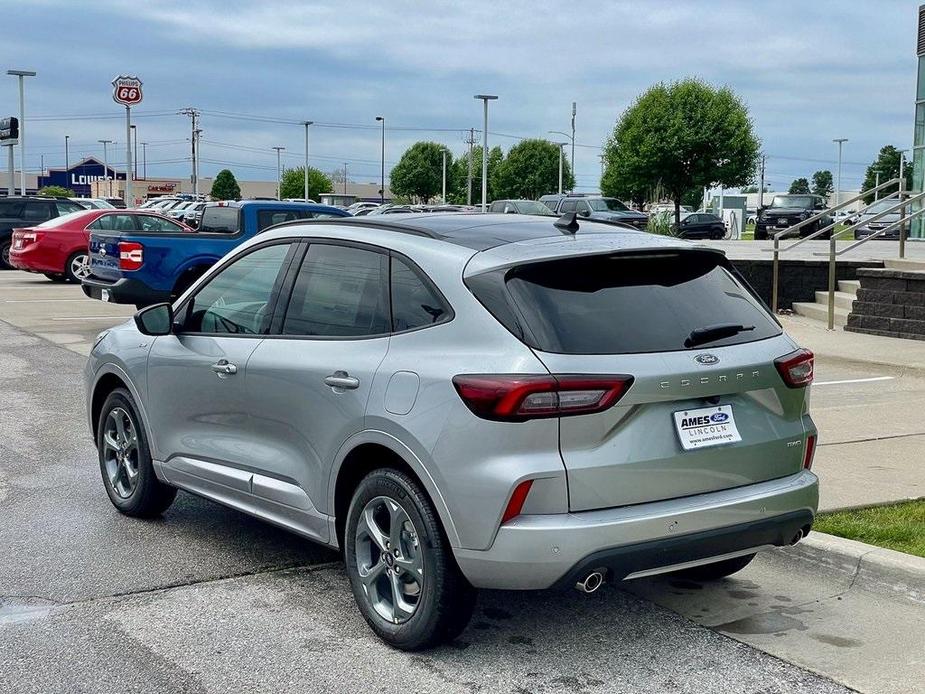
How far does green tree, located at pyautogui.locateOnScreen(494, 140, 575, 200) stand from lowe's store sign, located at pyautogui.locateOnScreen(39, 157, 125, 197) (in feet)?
206

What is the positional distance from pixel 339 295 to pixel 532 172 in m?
99.6

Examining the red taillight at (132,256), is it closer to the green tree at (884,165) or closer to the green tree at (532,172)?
the green tree at (532,172)

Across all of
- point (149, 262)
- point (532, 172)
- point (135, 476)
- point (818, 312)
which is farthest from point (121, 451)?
point (532, 172)

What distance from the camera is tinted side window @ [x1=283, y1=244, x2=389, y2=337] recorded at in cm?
479

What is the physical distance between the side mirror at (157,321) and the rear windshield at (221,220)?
10734 millimetres

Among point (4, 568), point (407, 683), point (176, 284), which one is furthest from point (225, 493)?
point (176, 284)

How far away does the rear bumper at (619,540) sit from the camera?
13.1 feet

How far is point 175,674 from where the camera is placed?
169 inches

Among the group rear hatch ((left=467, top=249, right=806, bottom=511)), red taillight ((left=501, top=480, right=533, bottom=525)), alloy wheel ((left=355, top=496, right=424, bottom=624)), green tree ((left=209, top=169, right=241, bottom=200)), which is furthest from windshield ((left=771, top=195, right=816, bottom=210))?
green tree ((left=209, top=169, right=241, bottom=200))

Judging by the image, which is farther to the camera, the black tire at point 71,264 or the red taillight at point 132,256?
the black tire at point 71,264

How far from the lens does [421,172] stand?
110625 mm

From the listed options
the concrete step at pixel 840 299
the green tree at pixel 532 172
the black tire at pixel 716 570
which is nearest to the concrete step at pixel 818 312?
the concrete step at pixel 840 299

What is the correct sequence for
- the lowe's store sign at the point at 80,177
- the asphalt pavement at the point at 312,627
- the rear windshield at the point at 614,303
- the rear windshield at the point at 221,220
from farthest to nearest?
the lowe's store sign at the point at 80,177
the rear windshield at the point at 221,220
the asphalt pavement at the point at 312,627
the rear windshield at the point at 614,303

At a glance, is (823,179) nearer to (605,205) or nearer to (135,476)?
(605,205)
